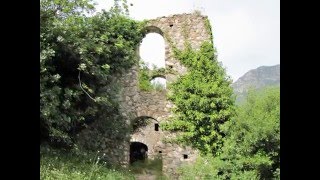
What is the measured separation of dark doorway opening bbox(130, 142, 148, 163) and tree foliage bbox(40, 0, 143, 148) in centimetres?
599

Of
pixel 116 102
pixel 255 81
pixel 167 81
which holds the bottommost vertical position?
pixel 116 102

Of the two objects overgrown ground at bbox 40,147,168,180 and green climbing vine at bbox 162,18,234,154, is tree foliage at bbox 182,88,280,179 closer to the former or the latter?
green climbing vine at bbox 162,18,234,154

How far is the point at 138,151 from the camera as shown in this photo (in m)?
17.7

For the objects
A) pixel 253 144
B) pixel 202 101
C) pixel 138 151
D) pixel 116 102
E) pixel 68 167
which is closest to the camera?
pixel 68 167

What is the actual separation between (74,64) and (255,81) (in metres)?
8.92

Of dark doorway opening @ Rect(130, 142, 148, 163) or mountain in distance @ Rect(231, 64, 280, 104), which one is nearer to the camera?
→ mountain in distance @ Rect(231, 64, 280, 104)

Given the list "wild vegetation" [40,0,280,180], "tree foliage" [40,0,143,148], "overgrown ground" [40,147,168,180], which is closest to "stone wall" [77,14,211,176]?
"wild vegetation" [40,0,280,180]

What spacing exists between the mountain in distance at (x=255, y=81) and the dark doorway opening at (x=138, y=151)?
529 centimetres

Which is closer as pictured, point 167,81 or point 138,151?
point 167,81

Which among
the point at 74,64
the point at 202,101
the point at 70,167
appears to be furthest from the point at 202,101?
the point at 70,167

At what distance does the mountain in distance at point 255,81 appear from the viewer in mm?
10851

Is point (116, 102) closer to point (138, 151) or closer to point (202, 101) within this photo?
point (202, 101)

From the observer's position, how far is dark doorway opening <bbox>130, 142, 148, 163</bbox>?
17422 mm
